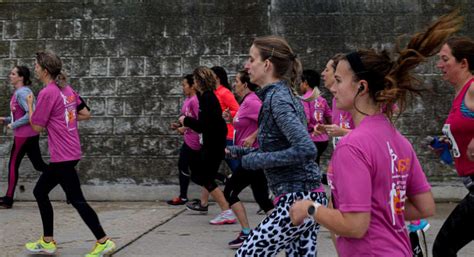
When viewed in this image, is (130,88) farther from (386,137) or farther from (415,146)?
(386,137)

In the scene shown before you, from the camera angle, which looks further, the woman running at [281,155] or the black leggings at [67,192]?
the black leggings at [67,192]

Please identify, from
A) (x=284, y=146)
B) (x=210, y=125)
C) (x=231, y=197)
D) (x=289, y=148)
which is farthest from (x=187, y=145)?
(x=289, y=148)

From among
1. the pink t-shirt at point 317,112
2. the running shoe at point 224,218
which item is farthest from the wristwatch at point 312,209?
the pink t-shirt at point 317,112

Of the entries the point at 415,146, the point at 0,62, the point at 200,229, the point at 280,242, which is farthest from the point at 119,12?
the point at 280,242

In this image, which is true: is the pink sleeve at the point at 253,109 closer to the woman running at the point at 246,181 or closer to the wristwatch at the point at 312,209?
the woman running at the point at 246,181

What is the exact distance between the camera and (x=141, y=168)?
8938 millimetres

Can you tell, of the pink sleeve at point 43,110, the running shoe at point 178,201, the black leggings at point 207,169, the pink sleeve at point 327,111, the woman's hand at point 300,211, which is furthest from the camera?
the running shoe at point 178,201

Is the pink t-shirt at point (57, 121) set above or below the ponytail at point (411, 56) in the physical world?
below

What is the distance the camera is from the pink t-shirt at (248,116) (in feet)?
20.9

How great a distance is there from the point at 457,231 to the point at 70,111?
3.40 m

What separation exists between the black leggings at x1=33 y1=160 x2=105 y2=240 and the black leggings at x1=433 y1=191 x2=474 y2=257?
2.89 m

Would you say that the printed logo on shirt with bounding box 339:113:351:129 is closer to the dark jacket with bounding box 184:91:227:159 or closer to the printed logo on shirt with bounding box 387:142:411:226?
the dark jacket with bounding box 184:91:227:159

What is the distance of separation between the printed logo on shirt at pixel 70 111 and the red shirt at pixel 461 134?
319 cm

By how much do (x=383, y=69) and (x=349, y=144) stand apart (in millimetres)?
348
